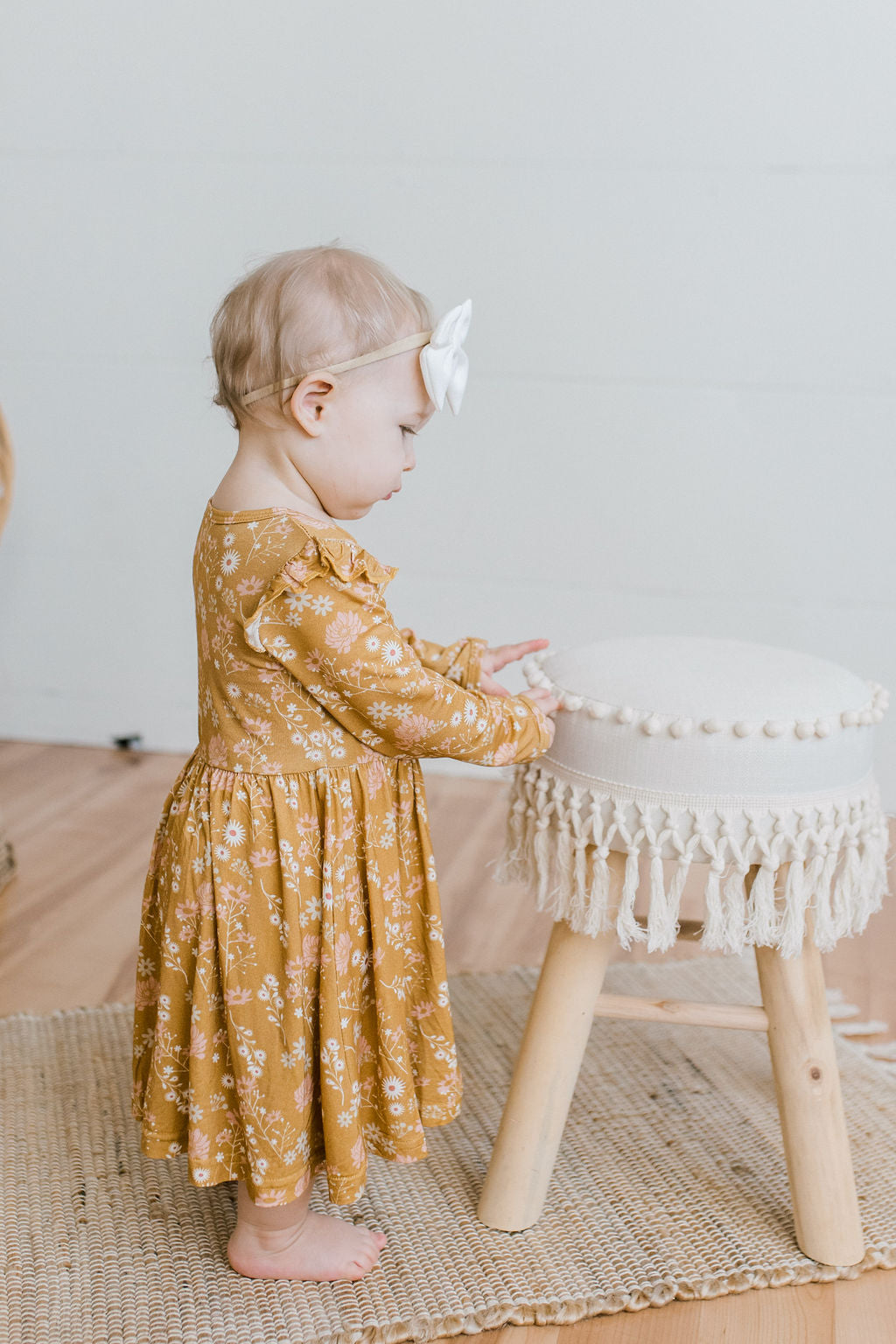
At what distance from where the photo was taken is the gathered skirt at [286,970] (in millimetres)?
887

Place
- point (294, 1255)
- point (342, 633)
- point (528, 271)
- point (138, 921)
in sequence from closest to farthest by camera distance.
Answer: point (342, 633)
point (294, 1255)
point (138, 921)
point (528, 271)

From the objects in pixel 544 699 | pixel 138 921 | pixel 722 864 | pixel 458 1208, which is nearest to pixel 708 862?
pixel 722 864

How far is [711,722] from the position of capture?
2.89 ft

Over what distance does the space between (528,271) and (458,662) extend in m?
1.08

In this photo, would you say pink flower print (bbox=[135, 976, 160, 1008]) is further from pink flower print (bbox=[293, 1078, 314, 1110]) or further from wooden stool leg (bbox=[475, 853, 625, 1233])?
wooden stool leg (bbox=[475, 853, 625, 1233])

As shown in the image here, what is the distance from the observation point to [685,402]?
193cm

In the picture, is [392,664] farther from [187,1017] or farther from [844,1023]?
[844,1023]

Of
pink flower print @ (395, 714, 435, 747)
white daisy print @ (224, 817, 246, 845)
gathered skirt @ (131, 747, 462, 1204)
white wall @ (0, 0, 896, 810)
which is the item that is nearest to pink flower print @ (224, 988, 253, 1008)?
gathered skirt @ (131, 747, 462, 1204)

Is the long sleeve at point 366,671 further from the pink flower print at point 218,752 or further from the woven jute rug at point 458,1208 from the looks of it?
the woven jute rug at point 458,1208

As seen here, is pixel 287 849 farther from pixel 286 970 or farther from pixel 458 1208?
pixel 458 1208

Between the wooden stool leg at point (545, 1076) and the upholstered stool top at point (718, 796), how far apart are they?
0.05m

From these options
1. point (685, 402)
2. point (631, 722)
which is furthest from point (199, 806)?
point (685, 402)

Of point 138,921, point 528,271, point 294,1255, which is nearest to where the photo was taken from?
point 294,1255

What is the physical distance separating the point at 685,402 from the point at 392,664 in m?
1.23
